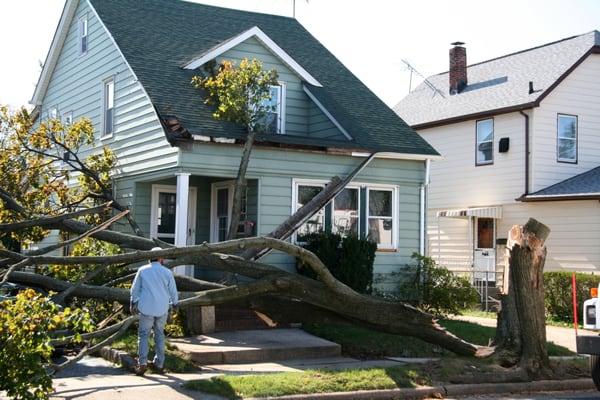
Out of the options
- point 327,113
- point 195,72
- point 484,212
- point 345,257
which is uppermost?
point 195,72

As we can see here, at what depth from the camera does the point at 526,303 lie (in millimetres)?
11578

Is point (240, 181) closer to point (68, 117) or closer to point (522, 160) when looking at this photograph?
point (68, 117)

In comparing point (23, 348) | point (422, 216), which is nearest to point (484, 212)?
point (422, 216)

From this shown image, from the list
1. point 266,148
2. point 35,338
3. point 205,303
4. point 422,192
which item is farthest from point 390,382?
point 422,192

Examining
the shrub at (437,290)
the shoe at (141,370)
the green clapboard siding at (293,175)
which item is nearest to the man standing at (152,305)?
the shoe at (141,370)

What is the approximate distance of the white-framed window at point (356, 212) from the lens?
17.4 meters

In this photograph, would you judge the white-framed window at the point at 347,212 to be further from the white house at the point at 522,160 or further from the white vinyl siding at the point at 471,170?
the white vinyl siding at the point at 471,170

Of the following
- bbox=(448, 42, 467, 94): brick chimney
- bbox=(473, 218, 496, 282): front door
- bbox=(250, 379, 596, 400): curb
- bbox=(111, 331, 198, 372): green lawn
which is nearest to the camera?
bbox=(250, 379, 596, 400): curb

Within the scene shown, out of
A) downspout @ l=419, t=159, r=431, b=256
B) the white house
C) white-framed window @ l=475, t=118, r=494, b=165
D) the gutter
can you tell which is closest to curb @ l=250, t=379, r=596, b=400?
downspout @ l=419, t=159, r=431, b=256

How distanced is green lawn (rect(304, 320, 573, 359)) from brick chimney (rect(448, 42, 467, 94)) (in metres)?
14.6

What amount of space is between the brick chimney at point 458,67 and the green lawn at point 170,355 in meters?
18.4

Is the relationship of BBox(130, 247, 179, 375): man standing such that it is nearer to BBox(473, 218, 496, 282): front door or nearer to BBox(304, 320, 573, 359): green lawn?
BBox(304, 320, 573, 359): green lawn

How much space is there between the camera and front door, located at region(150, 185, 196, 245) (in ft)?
60.6

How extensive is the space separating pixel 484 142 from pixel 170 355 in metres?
16.0
